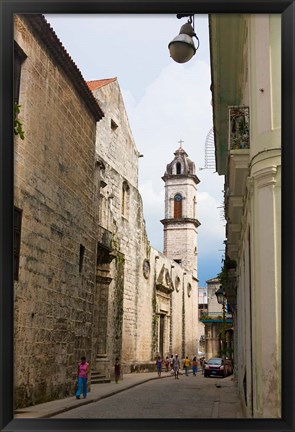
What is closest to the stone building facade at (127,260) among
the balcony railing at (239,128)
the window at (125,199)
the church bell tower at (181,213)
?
→ the window at (125,199)

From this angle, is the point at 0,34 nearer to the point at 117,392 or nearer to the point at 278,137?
the point at 278,137

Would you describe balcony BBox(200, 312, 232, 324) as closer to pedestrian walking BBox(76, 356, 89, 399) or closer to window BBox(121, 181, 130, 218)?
window BBox(121, 181, 130, 218)

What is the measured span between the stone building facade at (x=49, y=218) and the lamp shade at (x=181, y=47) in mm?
3909

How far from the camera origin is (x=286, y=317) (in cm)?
497

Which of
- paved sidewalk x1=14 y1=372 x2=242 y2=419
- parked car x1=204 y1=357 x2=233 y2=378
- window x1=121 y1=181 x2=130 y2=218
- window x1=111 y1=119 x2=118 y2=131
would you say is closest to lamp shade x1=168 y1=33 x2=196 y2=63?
paved sidewalk x1=14 y1=372 x2=242 y2=419

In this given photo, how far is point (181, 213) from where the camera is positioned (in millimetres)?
55156

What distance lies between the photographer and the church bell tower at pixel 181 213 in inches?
2079

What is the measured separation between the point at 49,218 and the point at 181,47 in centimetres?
710

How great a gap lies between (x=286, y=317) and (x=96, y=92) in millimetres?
19015

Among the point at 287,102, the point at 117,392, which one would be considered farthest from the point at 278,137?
the point at 117,392

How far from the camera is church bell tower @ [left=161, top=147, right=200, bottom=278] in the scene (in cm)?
5281

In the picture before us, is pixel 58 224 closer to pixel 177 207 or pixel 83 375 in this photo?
pixel 83 375

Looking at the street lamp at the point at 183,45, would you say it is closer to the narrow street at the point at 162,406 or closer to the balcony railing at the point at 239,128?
the balcony railing at the point at 239,128

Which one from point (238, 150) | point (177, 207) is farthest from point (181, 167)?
point (238, 150)
